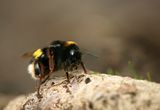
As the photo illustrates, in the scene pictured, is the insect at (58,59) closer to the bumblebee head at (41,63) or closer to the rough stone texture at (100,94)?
the bumblebee head at (41,63)

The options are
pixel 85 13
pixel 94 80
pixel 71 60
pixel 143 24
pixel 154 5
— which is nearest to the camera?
pixel 94 80

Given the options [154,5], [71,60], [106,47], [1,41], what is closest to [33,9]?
[1,41]

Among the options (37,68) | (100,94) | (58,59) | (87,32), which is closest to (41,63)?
(37,68)

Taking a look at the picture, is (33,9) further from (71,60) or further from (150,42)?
(71,60)

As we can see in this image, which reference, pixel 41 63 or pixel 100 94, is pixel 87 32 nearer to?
pixel 41 63

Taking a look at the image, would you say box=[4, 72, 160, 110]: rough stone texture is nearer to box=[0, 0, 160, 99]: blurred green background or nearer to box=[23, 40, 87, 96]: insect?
box=[23, 40, 87, 96]: insect

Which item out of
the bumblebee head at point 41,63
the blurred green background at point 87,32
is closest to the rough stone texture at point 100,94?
the bumblebee head at point 41,63
